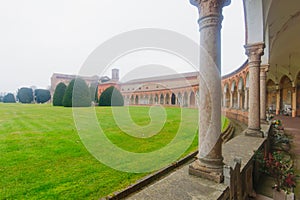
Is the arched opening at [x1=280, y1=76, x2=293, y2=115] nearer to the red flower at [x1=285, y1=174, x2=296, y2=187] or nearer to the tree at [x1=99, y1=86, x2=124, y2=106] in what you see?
the red flower at [x1=285, y1=174, x2=296, y2=187]

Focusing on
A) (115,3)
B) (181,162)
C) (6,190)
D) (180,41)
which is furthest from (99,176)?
(115,3)

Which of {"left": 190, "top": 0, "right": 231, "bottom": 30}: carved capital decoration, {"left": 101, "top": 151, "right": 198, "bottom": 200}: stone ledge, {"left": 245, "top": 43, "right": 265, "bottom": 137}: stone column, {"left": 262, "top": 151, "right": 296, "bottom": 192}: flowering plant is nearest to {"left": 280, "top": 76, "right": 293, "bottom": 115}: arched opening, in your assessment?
{"left": 245, "top": 43, "right": 265, "bottom": 137}: stone column

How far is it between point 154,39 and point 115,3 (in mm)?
2304

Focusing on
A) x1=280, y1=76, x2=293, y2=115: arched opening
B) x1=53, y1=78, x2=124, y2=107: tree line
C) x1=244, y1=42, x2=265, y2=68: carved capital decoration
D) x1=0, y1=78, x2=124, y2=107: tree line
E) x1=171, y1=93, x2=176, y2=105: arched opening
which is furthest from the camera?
x1=171, y1=93, x2=176, y2=105: arched opening

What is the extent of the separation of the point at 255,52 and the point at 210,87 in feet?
13.0

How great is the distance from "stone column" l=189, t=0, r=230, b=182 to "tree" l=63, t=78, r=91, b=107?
24.4 metres

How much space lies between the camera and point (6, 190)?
3211 mm

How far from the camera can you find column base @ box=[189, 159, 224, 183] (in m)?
2.37


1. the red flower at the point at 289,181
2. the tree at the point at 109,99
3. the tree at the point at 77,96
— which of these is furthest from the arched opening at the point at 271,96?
the tree at the point at 77,96

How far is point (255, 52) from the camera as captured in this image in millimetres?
5414

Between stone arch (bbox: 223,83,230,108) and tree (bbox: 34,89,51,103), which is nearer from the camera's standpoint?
stone arch (bbox: 223,83,230,108)

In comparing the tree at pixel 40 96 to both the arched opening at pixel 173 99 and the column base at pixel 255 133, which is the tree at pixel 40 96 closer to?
the arched opening at pixel 173 99

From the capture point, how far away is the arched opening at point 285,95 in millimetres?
17344

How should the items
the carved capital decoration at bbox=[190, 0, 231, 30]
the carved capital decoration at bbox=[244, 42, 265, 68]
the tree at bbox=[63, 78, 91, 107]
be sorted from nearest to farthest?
1. the carved capital decoration at bbox=[190, 0, 231, 30]
2. the carved capital decoration at bbox=[244, 42, 265, 68]
3. the tree at bbox=[63, 78, 91, 107]
